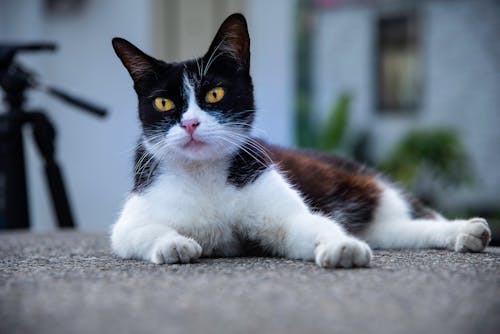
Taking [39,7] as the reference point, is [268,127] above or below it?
below

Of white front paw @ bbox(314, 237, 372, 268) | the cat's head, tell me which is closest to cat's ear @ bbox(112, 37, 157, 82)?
the cat's head

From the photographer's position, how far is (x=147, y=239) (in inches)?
55.0

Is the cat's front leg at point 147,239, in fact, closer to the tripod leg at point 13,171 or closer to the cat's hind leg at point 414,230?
the cat's hind leg at point 414,230

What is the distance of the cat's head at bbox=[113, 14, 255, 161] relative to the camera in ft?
4.72

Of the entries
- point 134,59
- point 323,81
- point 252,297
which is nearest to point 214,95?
point 134,59

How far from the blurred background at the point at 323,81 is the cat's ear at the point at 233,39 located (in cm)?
186

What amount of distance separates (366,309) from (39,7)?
12.6 feet

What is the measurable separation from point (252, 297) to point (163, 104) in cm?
70

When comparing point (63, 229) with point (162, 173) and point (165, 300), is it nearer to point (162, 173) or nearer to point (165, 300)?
point (162, 173)

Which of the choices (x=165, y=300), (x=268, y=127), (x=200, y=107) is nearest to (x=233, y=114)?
(x=200, y=107)

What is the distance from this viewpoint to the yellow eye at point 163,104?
1479 millimetres

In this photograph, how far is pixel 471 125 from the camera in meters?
6.93

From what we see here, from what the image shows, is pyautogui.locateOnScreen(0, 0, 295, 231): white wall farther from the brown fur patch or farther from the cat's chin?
the cat's chin

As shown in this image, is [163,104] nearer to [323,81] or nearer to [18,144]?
[18,144]
